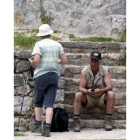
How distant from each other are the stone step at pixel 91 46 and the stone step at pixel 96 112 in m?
2.02

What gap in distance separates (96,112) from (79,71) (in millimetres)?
1140

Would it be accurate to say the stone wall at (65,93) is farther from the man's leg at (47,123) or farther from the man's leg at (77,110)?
the man's leg at (47,123)

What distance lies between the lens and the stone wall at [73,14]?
34.0 feet

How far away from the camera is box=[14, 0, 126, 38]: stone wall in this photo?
34.0ft

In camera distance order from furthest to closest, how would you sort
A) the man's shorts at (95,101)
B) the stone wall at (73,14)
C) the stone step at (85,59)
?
the stone wall at (73,14) → the stone step at (85,59) → the man's shorts at (95,101)

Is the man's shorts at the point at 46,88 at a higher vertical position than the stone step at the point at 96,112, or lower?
higher

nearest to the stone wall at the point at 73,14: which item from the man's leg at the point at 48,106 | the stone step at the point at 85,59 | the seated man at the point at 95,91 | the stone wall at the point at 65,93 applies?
the stone step at the point at 85,59

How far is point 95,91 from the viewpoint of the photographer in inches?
252

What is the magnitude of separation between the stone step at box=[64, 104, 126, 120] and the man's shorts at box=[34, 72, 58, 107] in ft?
2.88

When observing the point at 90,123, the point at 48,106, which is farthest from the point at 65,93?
the point at 48,106

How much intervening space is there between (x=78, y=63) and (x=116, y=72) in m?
0.76

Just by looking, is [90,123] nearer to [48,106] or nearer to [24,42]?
[48,106]

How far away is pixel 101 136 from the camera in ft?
19.2

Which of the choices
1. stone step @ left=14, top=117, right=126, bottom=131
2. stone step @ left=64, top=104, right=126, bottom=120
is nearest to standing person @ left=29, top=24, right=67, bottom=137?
stone step @ left=14, top=117, right=126, bottom=131
